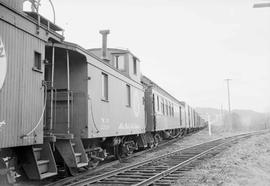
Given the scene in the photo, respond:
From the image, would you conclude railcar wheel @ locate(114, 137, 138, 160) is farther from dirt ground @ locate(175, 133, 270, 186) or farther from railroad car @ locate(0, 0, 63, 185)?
railroad car @ locate(0, 0, 63, 185)

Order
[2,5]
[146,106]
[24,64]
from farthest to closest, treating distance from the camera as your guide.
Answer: [146,106] < [24,64] < [2,5]

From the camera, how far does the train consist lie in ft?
18.3

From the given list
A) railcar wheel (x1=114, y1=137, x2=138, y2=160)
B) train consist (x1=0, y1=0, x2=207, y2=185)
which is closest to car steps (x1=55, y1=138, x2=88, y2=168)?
train consist (x1=0, y1=0, x2=207, y2=185)

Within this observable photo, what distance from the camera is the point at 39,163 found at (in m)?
6.26

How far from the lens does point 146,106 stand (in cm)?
1596

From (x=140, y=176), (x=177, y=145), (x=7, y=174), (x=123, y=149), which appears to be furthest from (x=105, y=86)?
(x=177, y=145)

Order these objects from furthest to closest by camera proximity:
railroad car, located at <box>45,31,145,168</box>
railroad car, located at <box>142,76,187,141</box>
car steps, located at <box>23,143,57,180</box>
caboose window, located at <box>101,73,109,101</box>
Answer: railroad car, located at <box>142,76,187,141</box> < caboose window, located at <box>101,73,109,101</box> < railroad car, located at <box>45,31,145,168</box> < car steps, located at <box>23,143,57,180</box>

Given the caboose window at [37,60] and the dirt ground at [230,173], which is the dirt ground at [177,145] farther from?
the caboose window at [37,60]

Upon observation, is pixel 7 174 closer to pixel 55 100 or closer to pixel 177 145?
pixel 55 100

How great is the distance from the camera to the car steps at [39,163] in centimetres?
619

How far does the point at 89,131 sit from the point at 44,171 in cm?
199

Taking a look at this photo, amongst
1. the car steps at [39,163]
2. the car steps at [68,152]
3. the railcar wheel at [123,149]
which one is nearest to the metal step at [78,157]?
the car steps at [68,152]

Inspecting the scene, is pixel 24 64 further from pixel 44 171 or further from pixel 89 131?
pixel 89 131

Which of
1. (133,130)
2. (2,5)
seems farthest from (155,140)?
(2,5)
